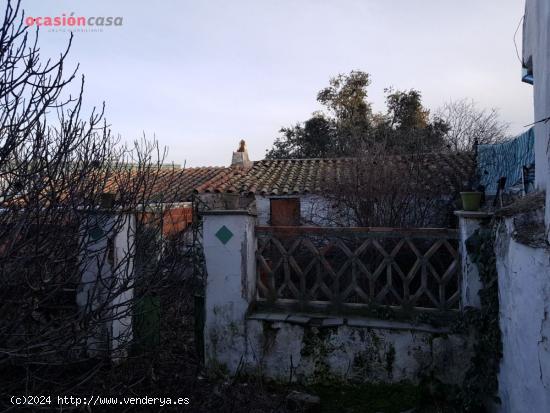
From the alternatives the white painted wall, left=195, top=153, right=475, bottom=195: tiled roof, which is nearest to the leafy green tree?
left=195, top=153, right=475, bottom=195: tiled roof

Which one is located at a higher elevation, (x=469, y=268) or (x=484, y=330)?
(x=469, y=268)

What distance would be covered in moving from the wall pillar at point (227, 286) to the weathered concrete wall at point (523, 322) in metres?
2.54

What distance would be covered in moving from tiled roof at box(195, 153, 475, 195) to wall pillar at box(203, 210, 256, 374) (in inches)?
222

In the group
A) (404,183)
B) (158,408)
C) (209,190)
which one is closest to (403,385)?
(158,408)

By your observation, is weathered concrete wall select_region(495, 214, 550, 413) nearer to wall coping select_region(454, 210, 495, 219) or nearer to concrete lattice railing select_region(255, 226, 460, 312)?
wall coping select_region(454, 210, 495, 219)

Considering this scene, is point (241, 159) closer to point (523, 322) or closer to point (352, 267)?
point (352, 267)

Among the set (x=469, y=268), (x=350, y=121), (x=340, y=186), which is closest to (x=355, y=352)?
(x=469, y=268)

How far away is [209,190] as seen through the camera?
12.9 meters

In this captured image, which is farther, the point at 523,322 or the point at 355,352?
the point at 355,352

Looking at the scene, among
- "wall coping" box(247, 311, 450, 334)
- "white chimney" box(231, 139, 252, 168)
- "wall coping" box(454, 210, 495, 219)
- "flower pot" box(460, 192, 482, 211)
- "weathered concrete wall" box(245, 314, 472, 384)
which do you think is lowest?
"weathered concrete wall" box(245, 314, 472, 384)

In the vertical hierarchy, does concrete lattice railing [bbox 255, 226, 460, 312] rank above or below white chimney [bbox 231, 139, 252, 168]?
below

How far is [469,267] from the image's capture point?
3.87 meters

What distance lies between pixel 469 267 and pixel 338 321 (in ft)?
4.79

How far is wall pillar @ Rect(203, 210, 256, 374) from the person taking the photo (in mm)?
4418
